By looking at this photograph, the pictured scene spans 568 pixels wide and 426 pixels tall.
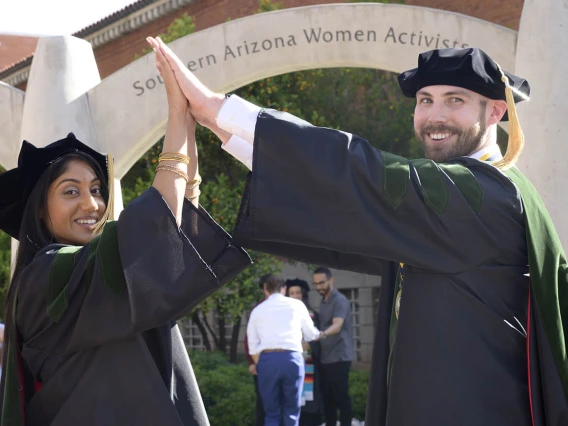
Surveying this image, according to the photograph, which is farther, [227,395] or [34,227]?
[227,395]

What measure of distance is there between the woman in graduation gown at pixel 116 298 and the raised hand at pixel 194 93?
0.03m

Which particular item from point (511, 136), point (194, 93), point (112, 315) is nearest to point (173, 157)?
point (194, 93)

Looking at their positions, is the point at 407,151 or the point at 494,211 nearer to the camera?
the point at 494,211

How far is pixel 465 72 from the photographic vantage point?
343 centimetres

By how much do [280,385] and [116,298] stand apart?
5.90 metres

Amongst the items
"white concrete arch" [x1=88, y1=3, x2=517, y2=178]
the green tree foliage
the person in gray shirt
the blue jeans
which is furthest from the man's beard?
the green tree foliage

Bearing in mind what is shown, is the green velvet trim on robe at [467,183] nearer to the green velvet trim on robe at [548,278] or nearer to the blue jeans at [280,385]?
the green velvet trim on robe at [548,278]

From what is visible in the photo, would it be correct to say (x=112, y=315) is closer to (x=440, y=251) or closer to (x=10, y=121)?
(x=440, y=251)

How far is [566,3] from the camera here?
6660 mm

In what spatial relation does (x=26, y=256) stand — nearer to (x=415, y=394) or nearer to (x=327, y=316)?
(x=415, y=394)

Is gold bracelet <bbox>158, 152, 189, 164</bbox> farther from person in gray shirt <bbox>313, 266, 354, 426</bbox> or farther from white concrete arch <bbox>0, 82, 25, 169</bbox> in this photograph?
person in gray shirt <bbox>313, 266, 354, 426</bbox>

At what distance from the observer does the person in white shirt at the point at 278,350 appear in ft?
29.5

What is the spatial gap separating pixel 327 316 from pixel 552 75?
403 centimetres

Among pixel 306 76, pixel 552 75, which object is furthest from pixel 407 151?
pixel 552 75
